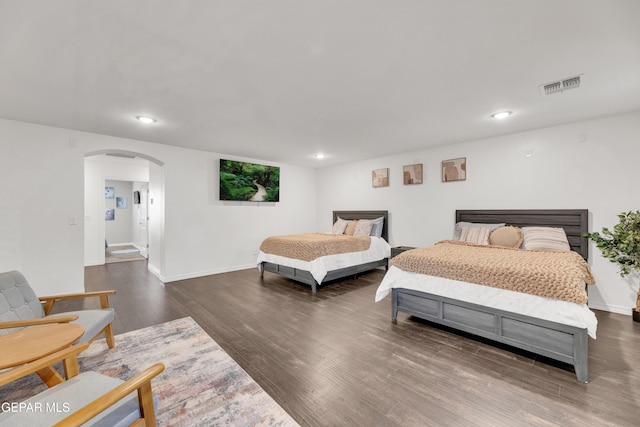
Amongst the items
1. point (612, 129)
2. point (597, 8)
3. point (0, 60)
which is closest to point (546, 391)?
point (597, 8)

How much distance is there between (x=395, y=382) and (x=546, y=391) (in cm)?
109

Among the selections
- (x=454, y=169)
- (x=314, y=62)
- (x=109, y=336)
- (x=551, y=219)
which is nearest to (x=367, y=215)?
(x=454, y=169)

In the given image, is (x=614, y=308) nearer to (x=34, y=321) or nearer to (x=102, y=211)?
(x=34, y=321)

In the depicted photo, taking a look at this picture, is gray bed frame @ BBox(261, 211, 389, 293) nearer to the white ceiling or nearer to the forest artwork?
the forest artwork

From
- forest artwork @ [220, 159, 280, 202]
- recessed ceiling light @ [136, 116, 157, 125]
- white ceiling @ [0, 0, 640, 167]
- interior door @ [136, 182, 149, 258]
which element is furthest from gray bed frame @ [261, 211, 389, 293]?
interior door @ [136, 182, 149, 258]

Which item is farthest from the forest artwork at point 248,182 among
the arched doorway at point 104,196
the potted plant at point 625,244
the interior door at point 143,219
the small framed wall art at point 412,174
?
the potted plant at point 625,244

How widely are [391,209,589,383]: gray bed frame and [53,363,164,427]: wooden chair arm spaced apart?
259cm

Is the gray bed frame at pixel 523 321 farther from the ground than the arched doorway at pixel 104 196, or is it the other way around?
the arched doorway at pixel 104 196

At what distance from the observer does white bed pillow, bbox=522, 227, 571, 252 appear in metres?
3.49

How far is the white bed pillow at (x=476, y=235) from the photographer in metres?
4.02

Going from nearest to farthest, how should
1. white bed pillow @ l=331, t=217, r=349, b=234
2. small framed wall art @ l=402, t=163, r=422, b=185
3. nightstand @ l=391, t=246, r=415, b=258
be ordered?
nightstand @ l=391, t=246, r=415, b=258 → small framed wall art @ l=402, t=163, r=422, b=185 → white bed pillow @ l=331, t=217, r=349, b=234

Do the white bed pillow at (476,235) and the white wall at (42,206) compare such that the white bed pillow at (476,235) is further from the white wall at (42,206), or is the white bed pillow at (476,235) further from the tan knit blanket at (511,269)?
the white wall at (42,206)

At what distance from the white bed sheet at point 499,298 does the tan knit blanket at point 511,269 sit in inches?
2.4

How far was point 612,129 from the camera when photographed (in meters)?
3.48
